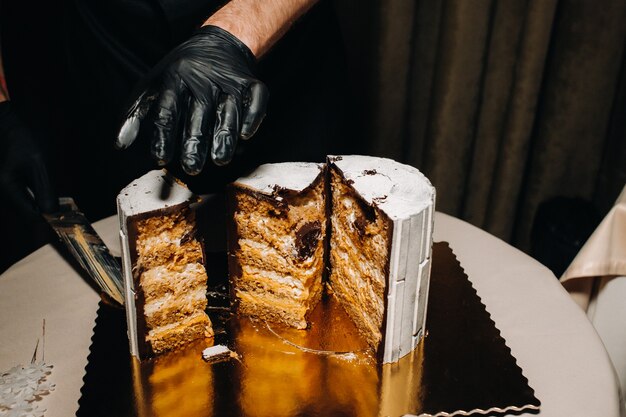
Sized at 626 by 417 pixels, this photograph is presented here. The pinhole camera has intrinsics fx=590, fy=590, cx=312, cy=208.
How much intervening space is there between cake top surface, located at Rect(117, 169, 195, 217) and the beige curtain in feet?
→ 4.62

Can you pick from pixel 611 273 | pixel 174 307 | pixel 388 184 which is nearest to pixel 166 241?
pixel 174 307

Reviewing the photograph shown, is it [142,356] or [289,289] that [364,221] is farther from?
[142,356]

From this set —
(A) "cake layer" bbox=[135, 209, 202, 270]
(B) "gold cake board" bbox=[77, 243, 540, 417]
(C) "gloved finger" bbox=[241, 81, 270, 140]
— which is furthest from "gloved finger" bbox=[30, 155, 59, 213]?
(C) "gloved finger" bbox=[241, 81, 270, 140]

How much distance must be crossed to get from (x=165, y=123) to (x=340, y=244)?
0.60 metres

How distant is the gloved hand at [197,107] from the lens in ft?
3.98

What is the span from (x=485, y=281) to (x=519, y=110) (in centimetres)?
107

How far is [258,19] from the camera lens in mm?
1550

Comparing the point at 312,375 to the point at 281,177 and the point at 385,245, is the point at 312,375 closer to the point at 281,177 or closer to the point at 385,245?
the point at 385,245

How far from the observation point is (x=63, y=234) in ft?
5.19

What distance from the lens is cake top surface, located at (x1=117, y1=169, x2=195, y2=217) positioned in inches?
51.0

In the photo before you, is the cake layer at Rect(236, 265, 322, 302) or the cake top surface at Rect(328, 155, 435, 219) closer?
the cake top surface at Rect(328, 155, 435, 219)

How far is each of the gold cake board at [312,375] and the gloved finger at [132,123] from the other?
19.9 inches

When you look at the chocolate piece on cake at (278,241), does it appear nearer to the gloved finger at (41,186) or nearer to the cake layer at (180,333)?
the cake layer at (180,333)

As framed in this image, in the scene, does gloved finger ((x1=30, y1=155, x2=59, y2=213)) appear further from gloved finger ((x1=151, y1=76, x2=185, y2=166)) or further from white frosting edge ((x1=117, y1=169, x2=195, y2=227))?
gloved finger ((x1=151, y1=76, x2=185, y2=166))
